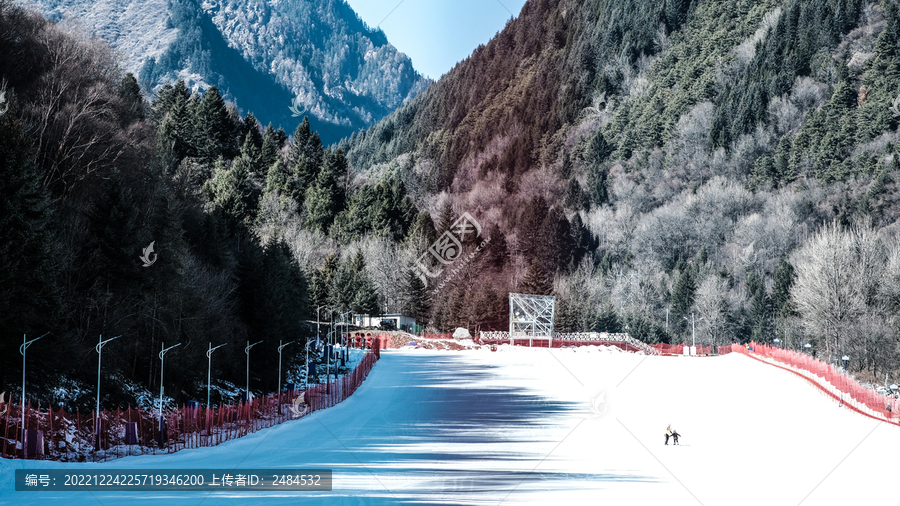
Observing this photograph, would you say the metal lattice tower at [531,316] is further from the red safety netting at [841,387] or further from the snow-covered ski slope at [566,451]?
the snow-covered ski slope at [566,451]

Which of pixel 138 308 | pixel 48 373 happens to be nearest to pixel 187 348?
pixel 138 308

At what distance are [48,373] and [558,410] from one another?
61.9 feet

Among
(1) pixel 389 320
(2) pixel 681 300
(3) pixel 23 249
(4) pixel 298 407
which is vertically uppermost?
(2) pixel 681 300

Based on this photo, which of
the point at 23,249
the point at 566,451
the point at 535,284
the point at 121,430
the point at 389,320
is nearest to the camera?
the point at 121,430

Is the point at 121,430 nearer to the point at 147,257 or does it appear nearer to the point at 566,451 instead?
the point at 566,451

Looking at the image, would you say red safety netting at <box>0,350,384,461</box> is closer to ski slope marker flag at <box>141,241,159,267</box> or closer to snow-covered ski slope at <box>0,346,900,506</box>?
snow-covered ski slope at <box>0,346,900,506</box>

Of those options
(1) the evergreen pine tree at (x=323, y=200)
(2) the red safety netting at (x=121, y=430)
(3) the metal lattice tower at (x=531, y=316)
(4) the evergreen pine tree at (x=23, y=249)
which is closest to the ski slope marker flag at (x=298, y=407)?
(2) the red safety netting at (x=121, y=430)

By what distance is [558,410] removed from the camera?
3525 cm

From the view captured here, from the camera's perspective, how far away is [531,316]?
91562 mm

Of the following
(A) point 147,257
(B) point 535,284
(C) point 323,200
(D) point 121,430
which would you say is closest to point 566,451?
(D) point 121,430

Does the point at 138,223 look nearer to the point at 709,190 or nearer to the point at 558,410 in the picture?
the point at 558,410

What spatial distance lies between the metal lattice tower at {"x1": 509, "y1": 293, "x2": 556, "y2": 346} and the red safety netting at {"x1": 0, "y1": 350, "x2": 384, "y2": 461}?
6106cm

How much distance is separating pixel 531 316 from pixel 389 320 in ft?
63.0

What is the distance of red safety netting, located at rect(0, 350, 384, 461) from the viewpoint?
19.5 metres
